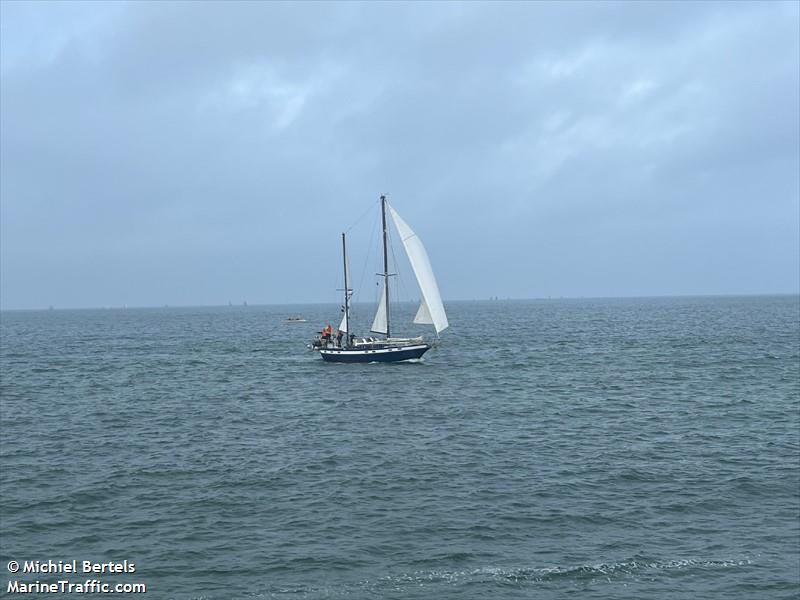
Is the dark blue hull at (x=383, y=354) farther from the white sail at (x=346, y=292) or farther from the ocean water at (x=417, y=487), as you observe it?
the ocean water at (x=417, y=487)

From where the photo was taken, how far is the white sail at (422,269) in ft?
206

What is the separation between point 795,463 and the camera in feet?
91.1

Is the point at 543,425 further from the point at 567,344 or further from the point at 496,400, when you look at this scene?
the point at 567,344

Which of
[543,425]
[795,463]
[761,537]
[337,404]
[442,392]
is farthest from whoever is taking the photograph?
[442,392]

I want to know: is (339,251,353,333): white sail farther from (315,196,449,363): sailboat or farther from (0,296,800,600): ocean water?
(0,296,800,600): ocean water

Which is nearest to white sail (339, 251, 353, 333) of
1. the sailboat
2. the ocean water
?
the sailboat

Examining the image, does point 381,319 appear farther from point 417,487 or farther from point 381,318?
point 417,487

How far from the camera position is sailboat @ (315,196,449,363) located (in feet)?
207

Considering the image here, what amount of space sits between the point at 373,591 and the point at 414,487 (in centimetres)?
854

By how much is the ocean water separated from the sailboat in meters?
11.5

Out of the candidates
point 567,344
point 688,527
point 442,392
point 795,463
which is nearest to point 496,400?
point 442,392

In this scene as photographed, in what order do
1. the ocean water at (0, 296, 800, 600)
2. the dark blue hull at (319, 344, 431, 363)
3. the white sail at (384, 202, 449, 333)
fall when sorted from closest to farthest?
the ocean water at (0, 296, 800, 600) < the white sail at (384, 202, 449, 333) < the dark blue hull at (319, 344, 431, 363)

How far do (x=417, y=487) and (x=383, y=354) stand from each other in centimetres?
4021

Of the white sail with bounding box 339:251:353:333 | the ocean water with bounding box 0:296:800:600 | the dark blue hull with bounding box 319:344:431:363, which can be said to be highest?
the white sail with bounding box 339:251:353:333
